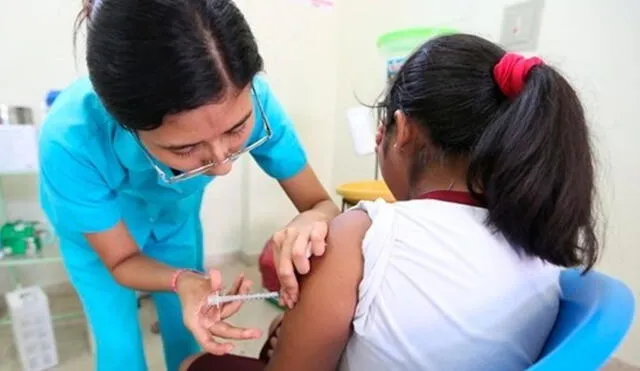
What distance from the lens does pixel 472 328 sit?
512 millimetres

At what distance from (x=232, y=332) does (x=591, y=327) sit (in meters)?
0.45

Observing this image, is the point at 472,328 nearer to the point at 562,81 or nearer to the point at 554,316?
the point at 554,316

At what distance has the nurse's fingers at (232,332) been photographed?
1.99 feet

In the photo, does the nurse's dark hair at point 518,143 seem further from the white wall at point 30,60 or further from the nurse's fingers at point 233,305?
the white wall at point 30,60

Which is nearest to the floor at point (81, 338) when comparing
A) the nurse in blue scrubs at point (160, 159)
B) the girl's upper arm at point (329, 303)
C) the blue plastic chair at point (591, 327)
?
the nurse in blue scrubs at point (160, 159)

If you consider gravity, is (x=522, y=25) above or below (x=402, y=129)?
above

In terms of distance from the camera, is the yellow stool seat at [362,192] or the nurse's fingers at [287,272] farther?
the yellow stool seat at [362,192]

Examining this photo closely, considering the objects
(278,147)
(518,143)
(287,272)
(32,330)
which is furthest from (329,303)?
(32,330)

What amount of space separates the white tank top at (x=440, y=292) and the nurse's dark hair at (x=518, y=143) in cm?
4

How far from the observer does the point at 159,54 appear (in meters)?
0.56

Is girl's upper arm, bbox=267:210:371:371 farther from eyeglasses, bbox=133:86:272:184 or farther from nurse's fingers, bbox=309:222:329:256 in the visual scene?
eyeglasses, bbox=133:86:272:184

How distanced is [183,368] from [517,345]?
633 millimetres

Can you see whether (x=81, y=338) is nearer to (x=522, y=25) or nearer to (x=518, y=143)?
(x=518, y=143)

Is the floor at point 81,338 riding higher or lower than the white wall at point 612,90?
lower
